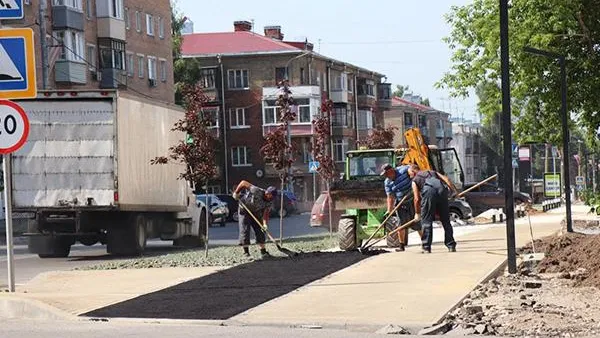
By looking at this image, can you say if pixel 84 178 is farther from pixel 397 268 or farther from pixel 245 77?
pixel 245 77

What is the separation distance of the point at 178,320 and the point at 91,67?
4952 cm

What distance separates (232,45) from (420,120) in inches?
A: 1853

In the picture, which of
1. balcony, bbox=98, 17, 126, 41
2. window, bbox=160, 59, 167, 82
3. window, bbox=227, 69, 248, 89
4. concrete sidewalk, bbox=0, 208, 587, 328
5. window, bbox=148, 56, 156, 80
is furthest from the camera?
window, bbox=227, 69, 248, 89

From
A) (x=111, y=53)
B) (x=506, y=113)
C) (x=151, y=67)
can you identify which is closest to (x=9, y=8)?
(x=506, y=113)

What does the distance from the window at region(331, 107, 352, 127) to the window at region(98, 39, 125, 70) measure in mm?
29980

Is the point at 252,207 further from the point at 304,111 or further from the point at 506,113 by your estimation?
the point at 304,111

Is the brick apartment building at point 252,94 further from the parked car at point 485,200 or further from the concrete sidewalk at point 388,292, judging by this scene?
the concrete sidewalk at point 388,292

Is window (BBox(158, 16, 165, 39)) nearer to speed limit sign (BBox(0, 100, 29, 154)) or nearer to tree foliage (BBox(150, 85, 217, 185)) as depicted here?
tree foliage (BBox(150, 85, 217, 185))

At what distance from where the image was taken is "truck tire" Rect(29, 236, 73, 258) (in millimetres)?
28047

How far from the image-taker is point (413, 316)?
12.2 metres

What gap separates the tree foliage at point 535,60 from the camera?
34531 mm

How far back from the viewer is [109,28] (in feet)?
202

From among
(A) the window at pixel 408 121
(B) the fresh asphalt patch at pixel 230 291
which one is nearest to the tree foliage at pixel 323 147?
(B) the fresh asphalt patch at pixel 230 291

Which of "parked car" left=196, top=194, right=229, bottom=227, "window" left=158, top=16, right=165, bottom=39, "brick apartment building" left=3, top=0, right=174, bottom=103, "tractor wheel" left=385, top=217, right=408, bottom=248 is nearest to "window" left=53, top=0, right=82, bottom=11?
"brick apartment building" left=3, top=0, right=174, bottom=103
